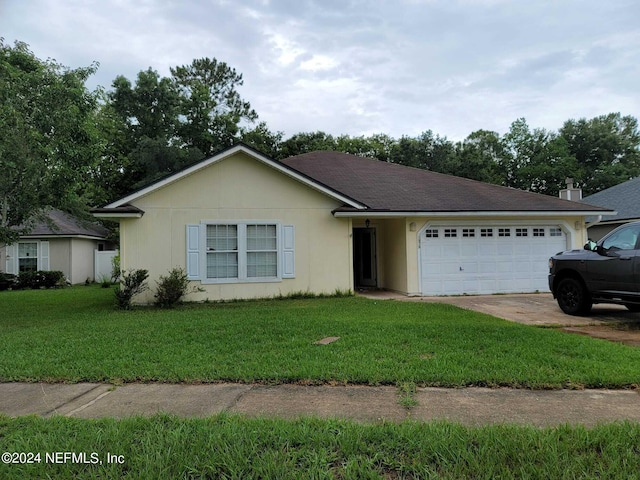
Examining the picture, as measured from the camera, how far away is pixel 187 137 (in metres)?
29.2

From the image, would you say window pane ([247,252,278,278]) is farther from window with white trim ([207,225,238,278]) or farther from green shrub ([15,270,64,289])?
green shrub ([15,270,64,289])

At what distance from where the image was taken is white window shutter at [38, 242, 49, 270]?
741 inches

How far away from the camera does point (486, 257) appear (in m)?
12.4

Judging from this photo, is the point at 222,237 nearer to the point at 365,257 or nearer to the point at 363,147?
the point at 365,257

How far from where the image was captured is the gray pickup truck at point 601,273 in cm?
725

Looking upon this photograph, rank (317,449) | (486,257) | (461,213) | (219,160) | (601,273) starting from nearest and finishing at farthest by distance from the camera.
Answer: (317,449)
(601,273)
(219,160)
(461,213)
(486,257)

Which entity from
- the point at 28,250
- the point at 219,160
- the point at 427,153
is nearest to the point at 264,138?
the point at 427,153

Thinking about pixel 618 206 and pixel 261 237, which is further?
pixel 618 206

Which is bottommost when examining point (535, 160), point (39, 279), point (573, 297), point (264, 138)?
point (573, 297)

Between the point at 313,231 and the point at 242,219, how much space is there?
79.9 inches

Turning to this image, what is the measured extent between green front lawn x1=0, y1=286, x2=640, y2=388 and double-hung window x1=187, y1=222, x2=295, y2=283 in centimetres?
251

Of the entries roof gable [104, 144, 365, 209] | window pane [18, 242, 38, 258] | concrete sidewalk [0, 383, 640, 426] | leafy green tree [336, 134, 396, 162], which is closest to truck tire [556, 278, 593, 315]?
concrete sidewalk [0, 383, 640, 426]

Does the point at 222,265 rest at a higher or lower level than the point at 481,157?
lower

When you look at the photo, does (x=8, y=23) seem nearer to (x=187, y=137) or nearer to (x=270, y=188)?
(x=270, y=188)
